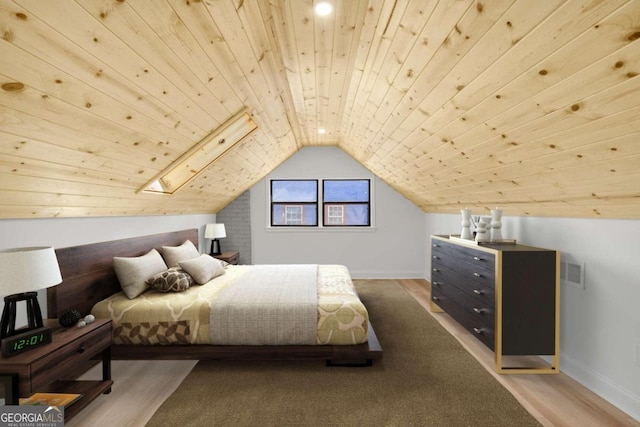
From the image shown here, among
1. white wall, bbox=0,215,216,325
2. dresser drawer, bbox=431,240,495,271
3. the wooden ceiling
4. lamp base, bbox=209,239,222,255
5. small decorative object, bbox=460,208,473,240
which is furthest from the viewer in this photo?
lamp base, bbox=209,239,222,255

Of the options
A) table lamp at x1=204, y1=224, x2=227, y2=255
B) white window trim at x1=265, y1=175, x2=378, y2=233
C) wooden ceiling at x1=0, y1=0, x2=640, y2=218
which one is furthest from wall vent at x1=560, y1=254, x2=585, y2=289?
→ table lamp at x1=204, y1=224, x2=227, y2=255

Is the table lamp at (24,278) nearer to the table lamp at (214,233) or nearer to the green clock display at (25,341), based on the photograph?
the green clock display at (25,341)

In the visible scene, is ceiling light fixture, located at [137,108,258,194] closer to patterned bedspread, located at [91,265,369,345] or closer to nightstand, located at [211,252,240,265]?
patterned bedspread, located at [91,265,369,345]

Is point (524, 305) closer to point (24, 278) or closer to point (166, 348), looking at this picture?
point (166, 348)

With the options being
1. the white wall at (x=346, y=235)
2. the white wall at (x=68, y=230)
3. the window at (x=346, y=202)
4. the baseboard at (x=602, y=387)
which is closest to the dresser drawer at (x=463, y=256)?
the baseboard at (x=602, y=387)

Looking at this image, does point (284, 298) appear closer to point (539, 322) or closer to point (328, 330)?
point (328, 330)

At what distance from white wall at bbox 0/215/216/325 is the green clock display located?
0.28 m

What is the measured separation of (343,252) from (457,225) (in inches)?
81.4

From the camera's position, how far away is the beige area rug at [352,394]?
Answer: 1.92 m

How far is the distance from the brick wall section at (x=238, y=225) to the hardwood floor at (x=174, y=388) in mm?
3121

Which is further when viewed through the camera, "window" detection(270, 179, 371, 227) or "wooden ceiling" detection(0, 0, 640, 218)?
"window" detection(270, 179, 371, 227)

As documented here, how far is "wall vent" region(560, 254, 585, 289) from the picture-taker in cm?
236

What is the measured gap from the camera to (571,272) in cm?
244

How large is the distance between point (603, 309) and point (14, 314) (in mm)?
3644
